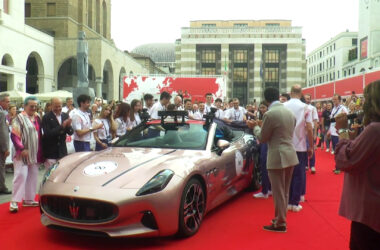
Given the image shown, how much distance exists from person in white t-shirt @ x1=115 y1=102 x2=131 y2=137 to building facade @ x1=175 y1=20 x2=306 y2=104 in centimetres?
5981

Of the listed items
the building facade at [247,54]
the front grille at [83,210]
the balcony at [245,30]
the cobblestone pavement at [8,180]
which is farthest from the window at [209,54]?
the front grille at [83,210]

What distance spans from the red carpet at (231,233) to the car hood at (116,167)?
0.69 metres

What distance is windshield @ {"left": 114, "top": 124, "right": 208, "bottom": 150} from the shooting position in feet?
17.5

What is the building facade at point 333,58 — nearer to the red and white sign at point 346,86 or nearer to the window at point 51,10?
the red and white sign at point 346,86

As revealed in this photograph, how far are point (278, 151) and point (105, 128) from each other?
148 inches

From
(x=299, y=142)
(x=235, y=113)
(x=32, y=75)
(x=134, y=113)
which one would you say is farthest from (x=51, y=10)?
(x=299, y=142)

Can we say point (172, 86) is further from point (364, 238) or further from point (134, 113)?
point (364, 238)

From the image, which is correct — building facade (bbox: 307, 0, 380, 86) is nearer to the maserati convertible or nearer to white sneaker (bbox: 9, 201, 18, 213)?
the maserati convertible

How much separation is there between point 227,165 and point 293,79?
217 ft

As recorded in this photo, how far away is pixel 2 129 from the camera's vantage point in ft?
21.5

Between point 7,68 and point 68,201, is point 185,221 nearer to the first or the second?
point 68,201

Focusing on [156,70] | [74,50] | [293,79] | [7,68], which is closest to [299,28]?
[293,79]

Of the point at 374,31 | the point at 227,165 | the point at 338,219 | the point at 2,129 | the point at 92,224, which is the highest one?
the point at 374,31

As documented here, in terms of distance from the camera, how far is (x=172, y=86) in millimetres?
24547
